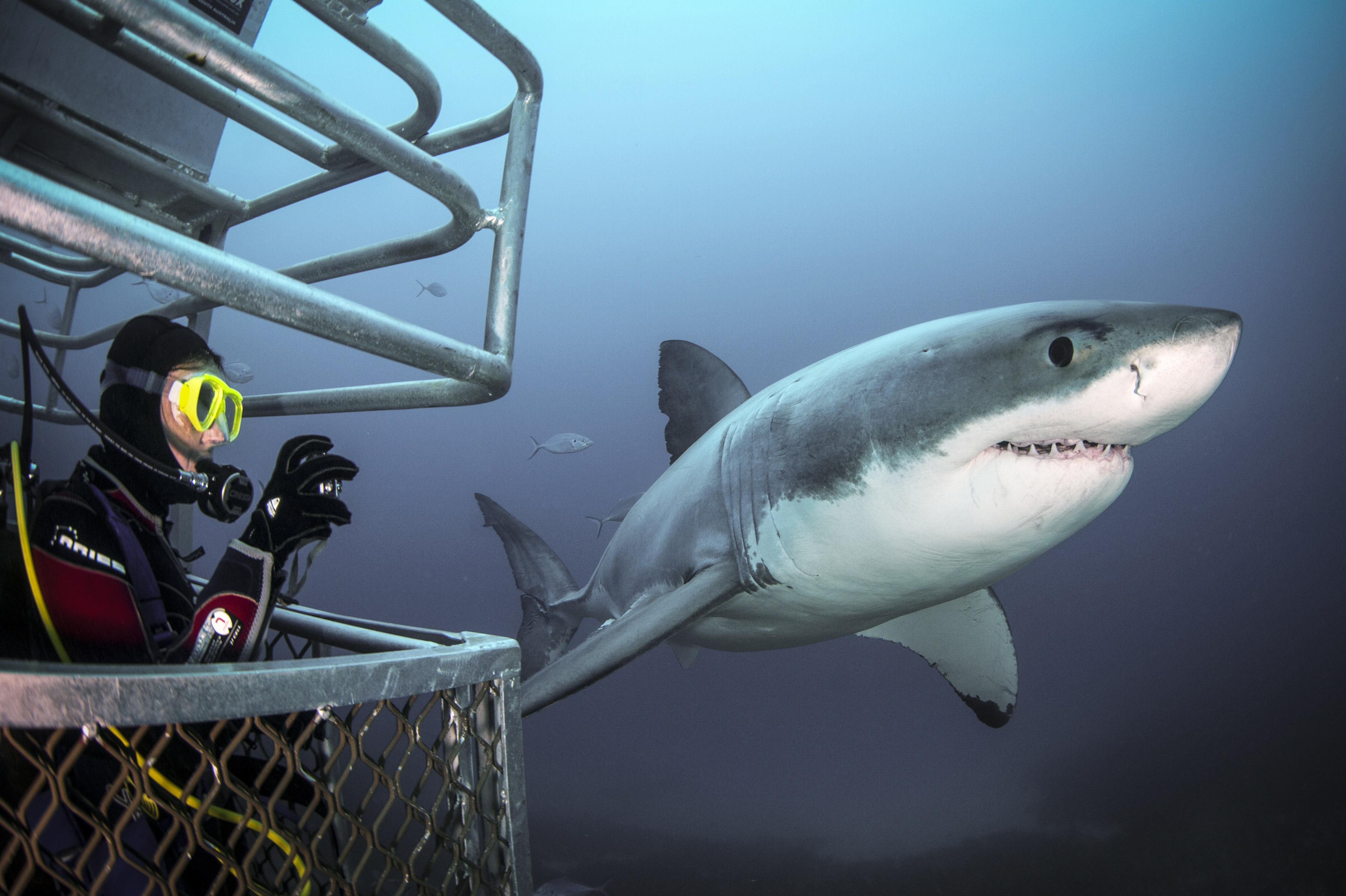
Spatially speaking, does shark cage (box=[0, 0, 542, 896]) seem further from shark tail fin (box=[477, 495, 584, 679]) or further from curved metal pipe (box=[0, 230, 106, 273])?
shark tail fin (box=[477, 495, 584, 679])

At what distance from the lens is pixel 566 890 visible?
5570 mm

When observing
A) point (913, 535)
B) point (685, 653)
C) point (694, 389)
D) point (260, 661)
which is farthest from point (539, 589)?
point (260, 661)

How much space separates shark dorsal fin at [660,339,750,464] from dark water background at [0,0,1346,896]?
7009 millimetres

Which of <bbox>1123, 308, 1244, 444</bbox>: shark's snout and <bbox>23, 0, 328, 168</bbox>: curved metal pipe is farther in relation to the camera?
<bbox>1123, 308, 1244, 444</bbox>: shark's snout

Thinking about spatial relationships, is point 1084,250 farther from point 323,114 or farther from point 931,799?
point 323,114

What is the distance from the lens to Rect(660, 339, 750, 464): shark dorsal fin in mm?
3588

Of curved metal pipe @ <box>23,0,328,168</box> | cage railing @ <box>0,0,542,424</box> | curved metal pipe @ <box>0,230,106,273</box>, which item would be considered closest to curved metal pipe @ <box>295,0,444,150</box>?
cage railing @ <box>0,0,542,424</box>

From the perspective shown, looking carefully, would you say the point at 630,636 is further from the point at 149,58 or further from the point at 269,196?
Answer: the point at 149,58

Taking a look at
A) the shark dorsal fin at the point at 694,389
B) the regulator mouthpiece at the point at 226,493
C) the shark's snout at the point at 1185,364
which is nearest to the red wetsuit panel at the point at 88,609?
the regulator mouthpiece at the point at 226,493

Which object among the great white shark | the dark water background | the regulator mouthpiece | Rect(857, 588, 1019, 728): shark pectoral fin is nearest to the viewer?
the regulator mouthpiece

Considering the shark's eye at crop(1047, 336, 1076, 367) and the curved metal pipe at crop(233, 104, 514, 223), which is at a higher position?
the curved metal pipe at crop(233, 104, 514, 223)

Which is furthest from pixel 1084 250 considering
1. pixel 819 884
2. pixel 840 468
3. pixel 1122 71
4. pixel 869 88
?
pixel 840 468

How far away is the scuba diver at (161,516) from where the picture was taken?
1.03 m

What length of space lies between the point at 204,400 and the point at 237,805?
3.01ft
